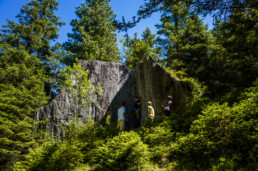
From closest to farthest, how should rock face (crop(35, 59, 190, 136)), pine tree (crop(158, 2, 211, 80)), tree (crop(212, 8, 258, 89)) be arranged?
tree (crop(212, 8, 258, 89)) → rock face (crop(35, 59, 190, 136)) → pine tree (crop(158, 2, 211, 80))

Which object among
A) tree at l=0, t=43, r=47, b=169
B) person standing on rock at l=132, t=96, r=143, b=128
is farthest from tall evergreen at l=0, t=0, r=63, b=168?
person standing on rock at l=132, t=96, r=143, b=128

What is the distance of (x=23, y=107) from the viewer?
13.3 meters

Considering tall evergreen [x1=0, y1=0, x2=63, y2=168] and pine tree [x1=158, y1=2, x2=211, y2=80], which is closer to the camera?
tall evergreen [x1=0, y1=0, x2=63, y2=168]

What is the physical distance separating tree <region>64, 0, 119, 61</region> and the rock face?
19.9 feet

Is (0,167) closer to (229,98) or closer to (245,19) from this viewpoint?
(229,98)

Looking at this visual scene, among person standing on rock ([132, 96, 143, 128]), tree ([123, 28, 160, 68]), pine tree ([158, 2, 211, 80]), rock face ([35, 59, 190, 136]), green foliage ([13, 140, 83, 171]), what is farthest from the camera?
tree ([123, 28, 160, 68])

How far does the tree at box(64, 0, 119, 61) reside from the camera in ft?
64.9

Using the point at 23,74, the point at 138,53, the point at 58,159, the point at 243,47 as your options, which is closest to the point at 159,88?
the point at 243,47

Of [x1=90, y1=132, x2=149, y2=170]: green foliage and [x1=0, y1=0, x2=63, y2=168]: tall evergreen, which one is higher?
[x1=0, y1=0, x2=63, y2=168]: tall evergreen

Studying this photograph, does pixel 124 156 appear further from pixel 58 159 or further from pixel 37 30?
pixel 37 30

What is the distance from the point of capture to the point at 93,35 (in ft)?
72.0

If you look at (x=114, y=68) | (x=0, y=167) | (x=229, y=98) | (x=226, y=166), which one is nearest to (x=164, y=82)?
(x=229, y=98)

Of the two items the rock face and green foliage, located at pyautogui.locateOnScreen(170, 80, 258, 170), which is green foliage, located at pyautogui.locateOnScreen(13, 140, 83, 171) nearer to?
green foliage, located at pyautogui.locateOnScreen(170, 80, 258, 170)

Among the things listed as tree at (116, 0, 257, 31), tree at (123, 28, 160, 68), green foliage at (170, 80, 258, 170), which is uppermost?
tree at (123, 28, 160, 68)
